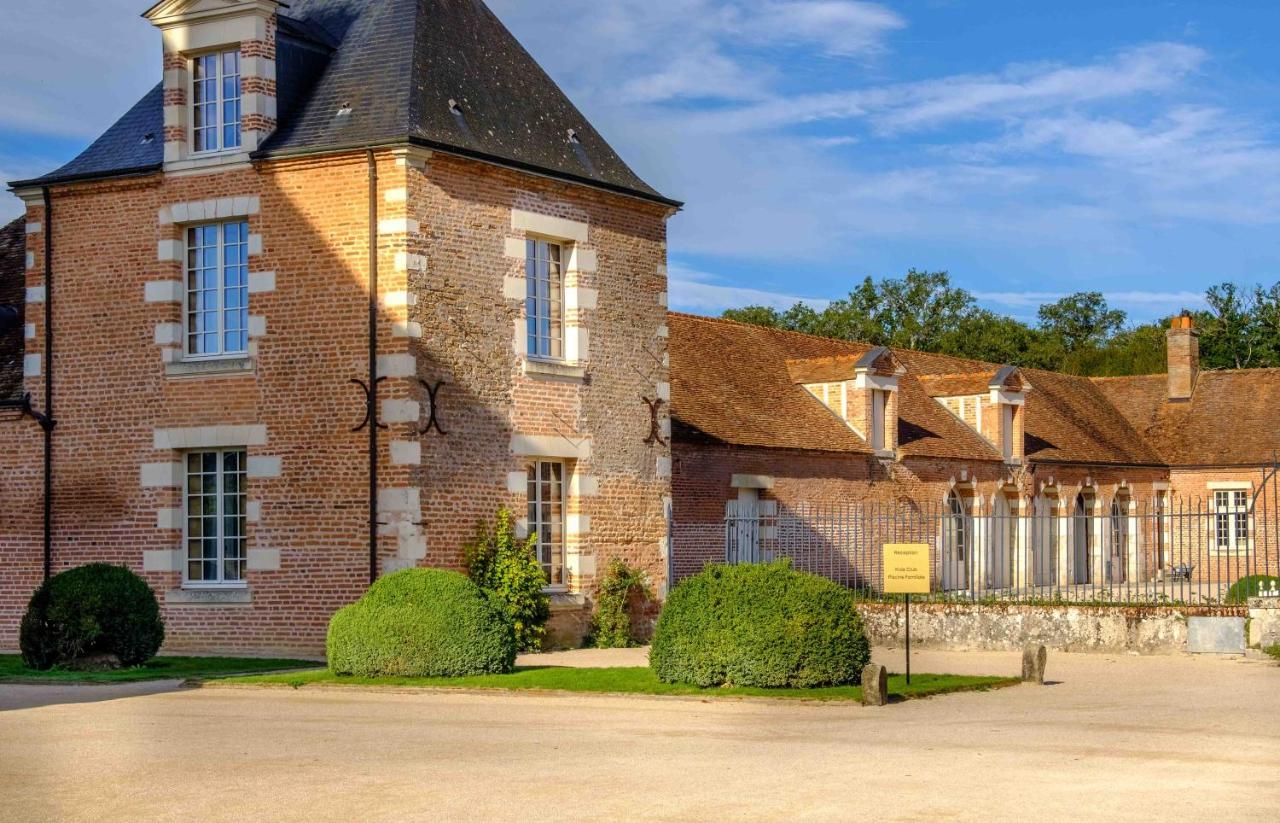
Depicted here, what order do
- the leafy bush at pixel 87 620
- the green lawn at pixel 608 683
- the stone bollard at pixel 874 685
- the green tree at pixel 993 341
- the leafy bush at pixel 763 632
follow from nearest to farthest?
the stone bollard at pixel 874 685 → the green lawn at pixel 608 683 → the leafy bush at pixel 763 632 → the leafy bush at pixel 87 620 → the green tree at pixel 993 341

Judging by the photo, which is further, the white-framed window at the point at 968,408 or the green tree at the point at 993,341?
the green tree at the point at 993,341

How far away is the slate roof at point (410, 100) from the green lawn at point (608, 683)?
6630 millimetres

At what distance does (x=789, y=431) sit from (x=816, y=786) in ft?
65.1

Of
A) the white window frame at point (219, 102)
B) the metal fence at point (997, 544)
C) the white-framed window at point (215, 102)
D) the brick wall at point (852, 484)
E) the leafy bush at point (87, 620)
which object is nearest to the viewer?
the leafy bush at point (87, 620)

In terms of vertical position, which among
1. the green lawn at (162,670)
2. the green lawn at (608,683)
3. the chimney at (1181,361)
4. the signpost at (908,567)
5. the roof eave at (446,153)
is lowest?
the green lawn at (162,670)

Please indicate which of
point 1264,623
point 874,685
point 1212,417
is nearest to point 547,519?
point 874,685

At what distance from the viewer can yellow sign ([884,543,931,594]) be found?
50.9 feet

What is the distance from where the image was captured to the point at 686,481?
25781mm

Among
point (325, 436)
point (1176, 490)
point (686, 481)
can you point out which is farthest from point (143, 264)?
point (1176, 490)

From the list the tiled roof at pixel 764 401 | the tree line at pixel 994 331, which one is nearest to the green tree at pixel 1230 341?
the tree line at pixel 994 331

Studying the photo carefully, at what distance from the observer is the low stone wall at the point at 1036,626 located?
2036cm

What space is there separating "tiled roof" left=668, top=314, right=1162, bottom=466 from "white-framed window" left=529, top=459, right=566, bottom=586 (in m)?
4.87

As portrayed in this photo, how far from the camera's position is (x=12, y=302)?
77.4ft

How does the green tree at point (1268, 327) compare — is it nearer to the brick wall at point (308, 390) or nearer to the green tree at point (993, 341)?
the green tree at point (993, 341)
